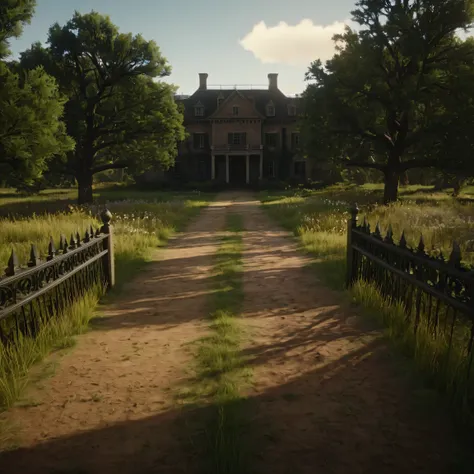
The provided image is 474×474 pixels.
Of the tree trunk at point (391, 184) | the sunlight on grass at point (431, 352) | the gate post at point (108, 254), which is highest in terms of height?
the tree trunk at point (391, 184)

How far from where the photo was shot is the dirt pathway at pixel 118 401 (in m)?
2.87

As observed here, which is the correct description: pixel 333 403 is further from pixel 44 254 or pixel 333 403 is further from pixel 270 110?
pixel 270 110

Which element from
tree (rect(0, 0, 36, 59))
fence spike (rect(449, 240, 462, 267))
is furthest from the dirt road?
tree (rect(0, 0, 36, 59))

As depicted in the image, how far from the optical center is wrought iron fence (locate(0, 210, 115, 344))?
4.24 m

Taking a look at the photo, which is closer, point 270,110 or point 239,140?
point 239,140

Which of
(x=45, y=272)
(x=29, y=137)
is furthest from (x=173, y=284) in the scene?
(x=29, y=137)

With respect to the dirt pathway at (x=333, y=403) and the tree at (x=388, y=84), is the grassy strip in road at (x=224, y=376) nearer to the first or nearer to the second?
the dirt pathway at (x=333, y=403)

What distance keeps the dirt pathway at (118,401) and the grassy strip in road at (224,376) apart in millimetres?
188

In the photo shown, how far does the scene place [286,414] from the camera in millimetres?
3406

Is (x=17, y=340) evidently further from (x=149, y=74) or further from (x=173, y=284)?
(x=149, y=74)

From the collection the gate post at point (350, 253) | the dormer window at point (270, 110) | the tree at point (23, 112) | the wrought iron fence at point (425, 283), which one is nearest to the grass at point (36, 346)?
the wrought iron fence at point (425, 283)

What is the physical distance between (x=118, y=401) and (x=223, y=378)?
95 centimetres

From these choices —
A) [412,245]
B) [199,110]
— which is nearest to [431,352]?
[412,245]

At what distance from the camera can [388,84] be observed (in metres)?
21.9
